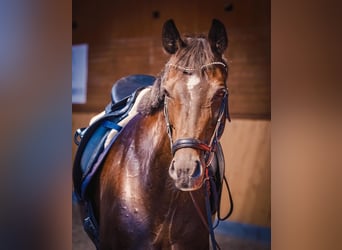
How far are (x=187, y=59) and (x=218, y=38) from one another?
145mm

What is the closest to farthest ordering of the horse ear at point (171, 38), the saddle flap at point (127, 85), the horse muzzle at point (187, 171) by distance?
1. the horse muzzle at point (187, 171)
2. the horse ear at point (171, 38)
3. the saddle flap at point (127, 85)

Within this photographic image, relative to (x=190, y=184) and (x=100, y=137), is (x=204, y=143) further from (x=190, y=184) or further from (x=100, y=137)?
(x=100, y=137)

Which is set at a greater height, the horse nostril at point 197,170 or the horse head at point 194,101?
the horse head at point 194,101

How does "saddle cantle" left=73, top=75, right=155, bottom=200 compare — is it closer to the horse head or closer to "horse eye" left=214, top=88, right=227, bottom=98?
the horse head

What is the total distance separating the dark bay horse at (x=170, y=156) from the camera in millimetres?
1571

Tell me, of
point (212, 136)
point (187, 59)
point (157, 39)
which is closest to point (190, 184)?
point (212, 136)

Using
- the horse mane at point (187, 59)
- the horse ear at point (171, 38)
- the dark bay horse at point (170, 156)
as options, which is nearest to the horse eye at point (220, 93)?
the dark bay horse at point (170, 156)

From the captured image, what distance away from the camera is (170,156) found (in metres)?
1.63

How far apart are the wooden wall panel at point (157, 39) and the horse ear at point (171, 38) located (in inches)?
1.0

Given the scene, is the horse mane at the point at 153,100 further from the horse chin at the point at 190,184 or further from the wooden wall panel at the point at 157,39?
the horse chin at the point at 190,184

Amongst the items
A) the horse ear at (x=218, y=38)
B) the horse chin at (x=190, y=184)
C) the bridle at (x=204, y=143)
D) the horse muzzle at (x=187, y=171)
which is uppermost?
the horse ear at (x=218, y=38)

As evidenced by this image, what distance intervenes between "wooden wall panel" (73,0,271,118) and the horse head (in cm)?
5
